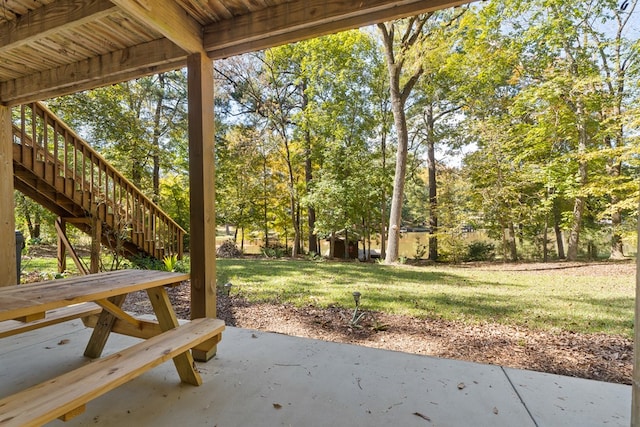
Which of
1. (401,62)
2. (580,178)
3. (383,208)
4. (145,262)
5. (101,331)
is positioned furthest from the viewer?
(383,208)

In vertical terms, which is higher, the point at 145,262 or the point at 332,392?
the point at 145,262

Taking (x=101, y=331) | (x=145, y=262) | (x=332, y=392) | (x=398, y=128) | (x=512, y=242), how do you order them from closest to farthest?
(x=332, y=392) → (x=101, y=331) → (x=145, y=262) → (x=398, y=128) → (x=512, y=242)

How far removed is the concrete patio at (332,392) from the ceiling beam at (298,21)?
2099 millimetres

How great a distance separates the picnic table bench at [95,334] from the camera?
97 centimetres

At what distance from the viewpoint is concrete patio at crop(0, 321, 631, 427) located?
4.87ft

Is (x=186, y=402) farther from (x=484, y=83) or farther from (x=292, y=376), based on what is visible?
(x=484, y=83)

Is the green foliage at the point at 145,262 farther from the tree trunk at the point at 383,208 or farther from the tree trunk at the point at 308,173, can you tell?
the tree trunk at the point at 383,208

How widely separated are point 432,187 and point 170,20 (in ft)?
33.1

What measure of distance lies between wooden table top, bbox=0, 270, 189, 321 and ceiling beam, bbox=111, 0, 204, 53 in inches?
56.4

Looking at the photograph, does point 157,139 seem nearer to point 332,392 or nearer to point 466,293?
point 466,293

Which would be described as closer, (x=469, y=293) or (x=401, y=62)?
(x=469, y=293)

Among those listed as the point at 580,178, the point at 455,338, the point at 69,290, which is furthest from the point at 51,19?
the point at 580,178

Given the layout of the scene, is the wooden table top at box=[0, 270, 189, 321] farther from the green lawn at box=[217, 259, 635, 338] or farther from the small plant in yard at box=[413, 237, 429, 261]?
the small plant in yard at box=[413, 237, 429, 261]

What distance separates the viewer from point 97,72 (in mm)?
2424
